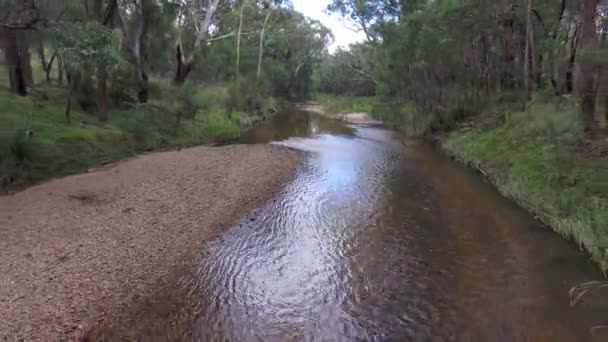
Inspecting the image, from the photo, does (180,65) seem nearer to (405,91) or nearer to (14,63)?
(14,63)

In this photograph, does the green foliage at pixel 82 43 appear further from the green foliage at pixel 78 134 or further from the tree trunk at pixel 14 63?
the tree trunk at pixel 14 63

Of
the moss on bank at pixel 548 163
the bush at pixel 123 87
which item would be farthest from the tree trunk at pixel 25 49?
the moss on bank at pixel 548 163

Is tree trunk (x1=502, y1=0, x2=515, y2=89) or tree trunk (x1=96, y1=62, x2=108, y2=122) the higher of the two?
tree trunk (x1=502, y1=0, x2=515, y2=89)

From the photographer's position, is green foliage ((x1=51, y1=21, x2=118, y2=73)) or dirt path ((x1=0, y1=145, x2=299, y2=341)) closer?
dirt path ((x1=0, y1=145, x2=299, y2=341))

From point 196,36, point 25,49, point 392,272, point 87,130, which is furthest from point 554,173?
point 196,36

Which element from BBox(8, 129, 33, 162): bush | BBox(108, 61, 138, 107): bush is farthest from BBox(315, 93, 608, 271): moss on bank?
BBox(108, 61, 138, 107): bush

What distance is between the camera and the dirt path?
5.47m

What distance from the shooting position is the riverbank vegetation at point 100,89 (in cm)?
959

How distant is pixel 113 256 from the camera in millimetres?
7078

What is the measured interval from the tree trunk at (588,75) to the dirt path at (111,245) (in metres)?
8.71

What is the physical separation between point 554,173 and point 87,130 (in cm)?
1382

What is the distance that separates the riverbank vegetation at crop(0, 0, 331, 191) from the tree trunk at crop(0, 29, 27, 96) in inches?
1.6

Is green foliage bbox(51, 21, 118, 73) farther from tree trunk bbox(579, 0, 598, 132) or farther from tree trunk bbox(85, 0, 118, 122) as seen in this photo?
tree trunk bbox(579, 0, 598, 132)

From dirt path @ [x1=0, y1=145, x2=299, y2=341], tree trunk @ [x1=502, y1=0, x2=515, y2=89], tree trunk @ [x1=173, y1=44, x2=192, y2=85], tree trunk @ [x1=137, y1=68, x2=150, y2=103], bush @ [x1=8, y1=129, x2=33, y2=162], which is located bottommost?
dirt path @ [x1=0, y1=145, x2=299, y2=341]
